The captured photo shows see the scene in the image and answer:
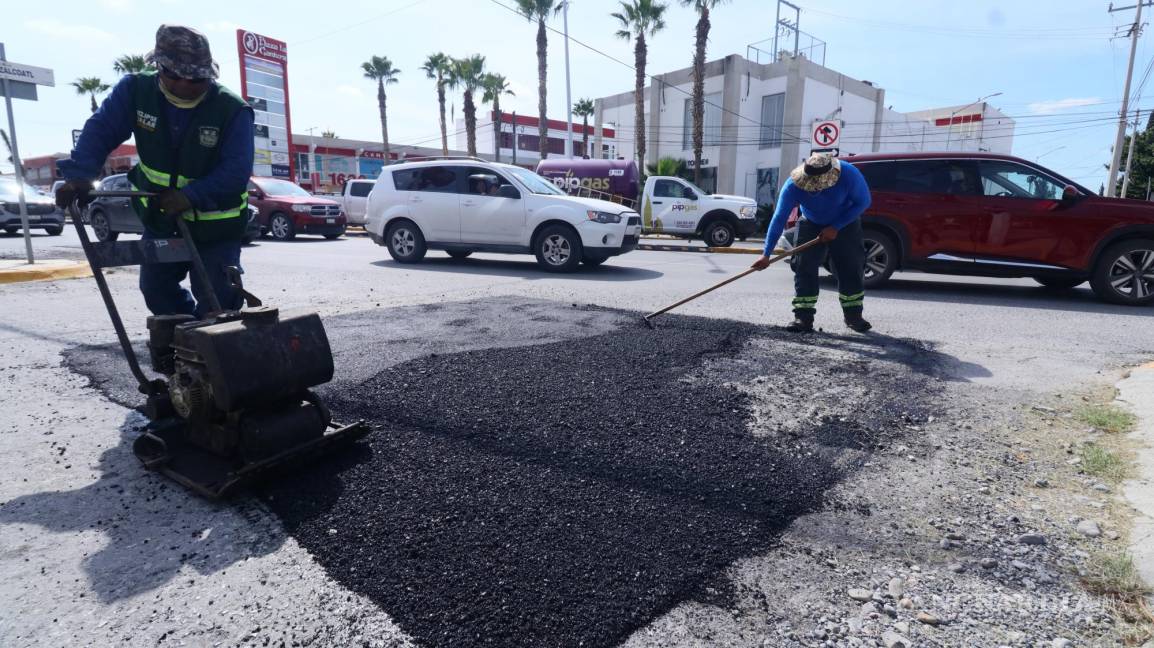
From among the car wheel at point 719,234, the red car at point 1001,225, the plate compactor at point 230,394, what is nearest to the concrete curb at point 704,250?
Answer: the car wheel at point 719,234

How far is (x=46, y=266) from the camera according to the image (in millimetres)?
8391

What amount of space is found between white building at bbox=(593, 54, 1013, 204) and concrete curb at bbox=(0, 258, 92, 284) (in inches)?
1072

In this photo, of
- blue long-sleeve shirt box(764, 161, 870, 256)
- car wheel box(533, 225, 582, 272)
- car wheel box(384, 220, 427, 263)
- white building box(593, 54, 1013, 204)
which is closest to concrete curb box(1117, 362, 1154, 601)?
blue long-sleeve shirt box(764, 161, 870, 256)

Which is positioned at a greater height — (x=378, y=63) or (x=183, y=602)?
(x=378, y=63)

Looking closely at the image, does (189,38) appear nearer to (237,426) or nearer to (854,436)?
(237,426)

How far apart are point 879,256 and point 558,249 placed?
182 inches

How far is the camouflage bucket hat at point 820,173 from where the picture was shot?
17.7ft

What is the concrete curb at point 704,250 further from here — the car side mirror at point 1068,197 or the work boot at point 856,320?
the work boot at point 856,320

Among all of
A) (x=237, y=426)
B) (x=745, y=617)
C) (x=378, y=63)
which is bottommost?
(x=745, y=617)

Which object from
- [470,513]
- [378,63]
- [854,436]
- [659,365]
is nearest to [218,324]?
[470,513]

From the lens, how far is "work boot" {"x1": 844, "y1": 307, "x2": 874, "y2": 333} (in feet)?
18.4

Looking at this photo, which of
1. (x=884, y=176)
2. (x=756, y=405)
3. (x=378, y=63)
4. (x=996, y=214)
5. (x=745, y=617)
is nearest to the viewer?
(x=745, y=617)

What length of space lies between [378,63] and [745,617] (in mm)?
48012

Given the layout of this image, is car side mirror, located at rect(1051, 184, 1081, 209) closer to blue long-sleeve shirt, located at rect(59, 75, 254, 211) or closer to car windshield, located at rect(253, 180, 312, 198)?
blue long-sleeve shirt, located at rect(59, 75, 254, 211)
